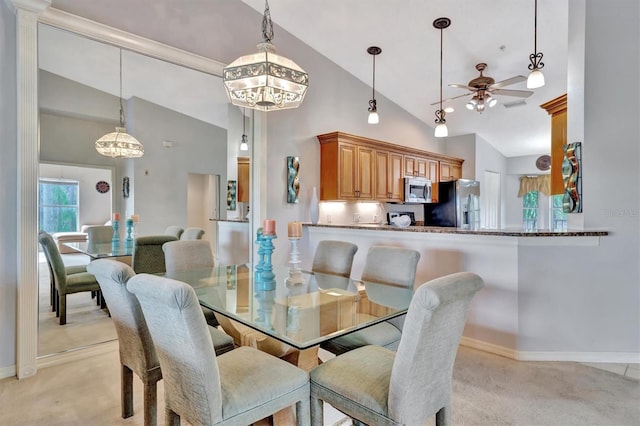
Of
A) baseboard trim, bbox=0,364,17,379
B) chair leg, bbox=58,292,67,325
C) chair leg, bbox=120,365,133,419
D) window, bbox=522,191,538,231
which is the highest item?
window, bbox=522,191,538,231

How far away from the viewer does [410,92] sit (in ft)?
18.3

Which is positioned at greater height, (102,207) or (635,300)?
(102,207)

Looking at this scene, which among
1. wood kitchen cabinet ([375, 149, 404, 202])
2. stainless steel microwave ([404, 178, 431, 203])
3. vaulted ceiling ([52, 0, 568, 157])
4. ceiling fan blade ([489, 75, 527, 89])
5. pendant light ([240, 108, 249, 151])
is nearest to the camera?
vaulted ceiling ([52, 0, 568, 157])

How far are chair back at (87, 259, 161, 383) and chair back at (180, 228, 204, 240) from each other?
6.06 ft

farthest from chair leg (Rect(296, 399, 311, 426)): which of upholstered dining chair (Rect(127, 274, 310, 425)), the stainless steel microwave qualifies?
the stainless steel microwave

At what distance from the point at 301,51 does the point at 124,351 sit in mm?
3960

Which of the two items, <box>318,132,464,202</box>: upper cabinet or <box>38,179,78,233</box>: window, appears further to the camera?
<box>318,132,464,202</box>: upper cabinet

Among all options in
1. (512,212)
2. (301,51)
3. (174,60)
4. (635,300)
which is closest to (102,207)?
(174,60)

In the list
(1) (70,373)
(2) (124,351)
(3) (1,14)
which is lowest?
(1) (70,373)

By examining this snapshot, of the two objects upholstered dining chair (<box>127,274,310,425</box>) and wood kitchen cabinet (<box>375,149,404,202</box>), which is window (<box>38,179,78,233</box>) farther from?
wood kitchen cabinet (<box>375,149,404,202</box>)

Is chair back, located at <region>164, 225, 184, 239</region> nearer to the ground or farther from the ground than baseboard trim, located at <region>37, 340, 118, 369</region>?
farther from the ground

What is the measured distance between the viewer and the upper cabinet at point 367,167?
4.70m

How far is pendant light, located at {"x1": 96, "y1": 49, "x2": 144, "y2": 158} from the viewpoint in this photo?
3.11 m

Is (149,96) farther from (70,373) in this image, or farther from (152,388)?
(152,388)
